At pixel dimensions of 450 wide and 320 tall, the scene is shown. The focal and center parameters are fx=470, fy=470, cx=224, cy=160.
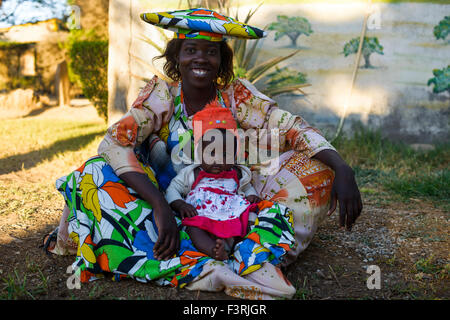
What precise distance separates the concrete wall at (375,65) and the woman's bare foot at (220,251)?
12.2 feet

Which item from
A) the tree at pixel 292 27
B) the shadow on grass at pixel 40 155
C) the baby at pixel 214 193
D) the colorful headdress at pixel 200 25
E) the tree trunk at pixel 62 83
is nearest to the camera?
the baby at pixel 214 193

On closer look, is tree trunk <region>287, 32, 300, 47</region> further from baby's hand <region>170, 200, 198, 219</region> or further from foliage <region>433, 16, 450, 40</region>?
baby's hand <region>170, 200, 198, 219</region>

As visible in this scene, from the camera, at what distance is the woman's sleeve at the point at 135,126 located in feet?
7.76

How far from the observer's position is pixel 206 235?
2279 mm

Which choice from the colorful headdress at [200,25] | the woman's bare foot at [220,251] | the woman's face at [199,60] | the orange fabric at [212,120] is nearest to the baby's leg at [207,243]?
the woman's bare foot at [220,251]

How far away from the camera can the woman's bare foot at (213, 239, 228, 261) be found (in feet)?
7.14

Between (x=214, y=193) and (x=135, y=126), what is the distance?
550 mm

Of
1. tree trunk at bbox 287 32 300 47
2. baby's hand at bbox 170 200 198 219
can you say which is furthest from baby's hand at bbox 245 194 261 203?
tree trunk at bbox 287 32 300 47

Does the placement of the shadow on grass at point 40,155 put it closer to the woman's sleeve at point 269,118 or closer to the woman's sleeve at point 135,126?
the woman's sleeve at point 135,126

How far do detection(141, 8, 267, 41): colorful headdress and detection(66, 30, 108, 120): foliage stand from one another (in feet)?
18.1

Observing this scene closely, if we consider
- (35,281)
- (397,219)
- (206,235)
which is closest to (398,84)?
(397,219)
